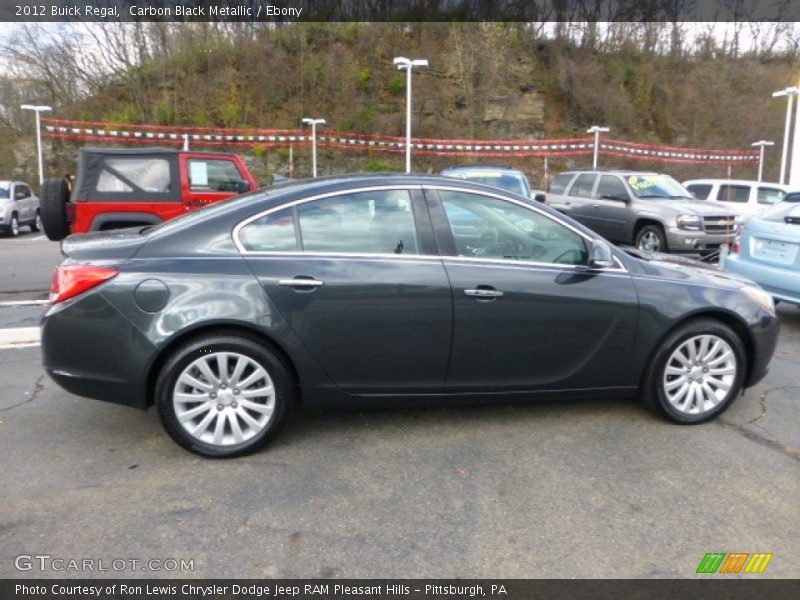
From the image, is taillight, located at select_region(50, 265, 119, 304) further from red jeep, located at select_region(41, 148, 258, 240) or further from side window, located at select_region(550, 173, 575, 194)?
side window, located at select_region(550, 173, 575, 194)

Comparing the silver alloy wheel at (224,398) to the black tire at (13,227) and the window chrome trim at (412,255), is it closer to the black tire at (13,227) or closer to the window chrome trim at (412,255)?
the window chrome trim at (412,255)

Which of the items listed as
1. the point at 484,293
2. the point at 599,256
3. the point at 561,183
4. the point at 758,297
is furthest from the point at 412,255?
the point at 561,183

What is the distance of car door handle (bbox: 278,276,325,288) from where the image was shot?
3533 millimetres

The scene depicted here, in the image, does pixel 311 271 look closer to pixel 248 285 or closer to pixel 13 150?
pixel 248 285

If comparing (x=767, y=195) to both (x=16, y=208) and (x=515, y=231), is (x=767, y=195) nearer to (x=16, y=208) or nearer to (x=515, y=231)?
(x=515, y=231)

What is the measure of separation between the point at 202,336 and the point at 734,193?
48.5 ft

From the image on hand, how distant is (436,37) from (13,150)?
23817mm

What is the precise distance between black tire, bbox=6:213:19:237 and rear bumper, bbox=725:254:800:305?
1733cm

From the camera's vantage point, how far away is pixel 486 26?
37.4 meters

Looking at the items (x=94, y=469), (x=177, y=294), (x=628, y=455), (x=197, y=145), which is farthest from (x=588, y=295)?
(x=197, y=145)

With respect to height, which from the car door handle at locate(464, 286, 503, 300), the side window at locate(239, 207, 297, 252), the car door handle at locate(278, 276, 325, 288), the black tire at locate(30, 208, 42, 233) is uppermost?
the side window at locate(239, 207, 297, 252)

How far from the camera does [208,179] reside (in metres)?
9.05

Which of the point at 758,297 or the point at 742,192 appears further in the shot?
the point at 742,192

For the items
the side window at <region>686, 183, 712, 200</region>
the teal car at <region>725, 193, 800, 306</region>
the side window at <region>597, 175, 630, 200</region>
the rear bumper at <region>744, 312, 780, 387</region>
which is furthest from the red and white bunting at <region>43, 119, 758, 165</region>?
the rear bumper at <region>744, 312, 780, 387</region>
